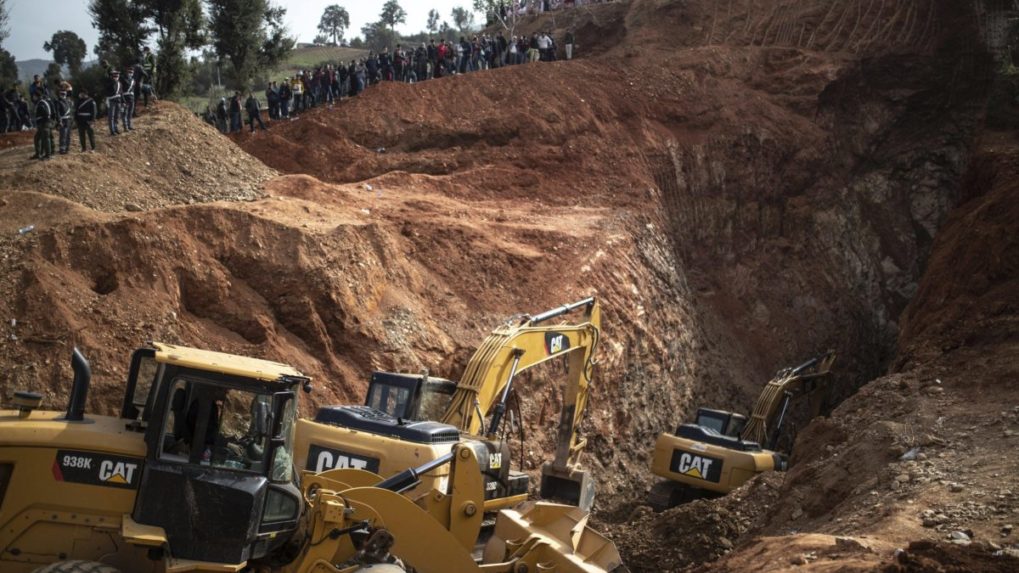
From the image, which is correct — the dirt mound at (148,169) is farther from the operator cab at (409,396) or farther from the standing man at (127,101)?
the operator cab at (409,396)

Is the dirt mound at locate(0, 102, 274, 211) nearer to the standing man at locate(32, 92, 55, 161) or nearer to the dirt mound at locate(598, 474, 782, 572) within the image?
the standing man at locate(32, 92, 55, 161)

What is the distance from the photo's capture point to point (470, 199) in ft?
88.9

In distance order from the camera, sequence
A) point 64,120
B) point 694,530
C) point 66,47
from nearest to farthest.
→ 1. point 694,530
2. point 64,120
3. point 66,47

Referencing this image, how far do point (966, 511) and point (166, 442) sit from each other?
824cm

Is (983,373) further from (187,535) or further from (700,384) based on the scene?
(187,535)

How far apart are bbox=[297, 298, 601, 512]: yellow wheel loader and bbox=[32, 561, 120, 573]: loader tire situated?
12.3 feet

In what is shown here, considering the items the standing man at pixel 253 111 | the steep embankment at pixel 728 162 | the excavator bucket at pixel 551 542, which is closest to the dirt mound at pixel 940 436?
the excavator bucket at pixel 551 542

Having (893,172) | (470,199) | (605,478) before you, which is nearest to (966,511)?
(605,478)

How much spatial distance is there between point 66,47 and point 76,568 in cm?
6826

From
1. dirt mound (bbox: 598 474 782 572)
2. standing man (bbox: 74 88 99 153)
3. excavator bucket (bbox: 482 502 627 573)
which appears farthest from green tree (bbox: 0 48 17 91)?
excavator bucket (bbox: 482 502 627 573)

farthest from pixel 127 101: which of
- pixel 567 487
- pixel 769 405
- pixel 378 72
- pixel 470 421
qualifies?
pixel 769 405

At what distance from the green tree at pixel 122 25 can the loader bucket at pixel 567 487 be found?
20.0m

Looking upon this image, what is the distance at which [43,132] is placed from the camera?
20.3 metres

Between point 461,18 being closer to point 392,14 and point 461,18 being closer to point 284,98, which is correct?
point 392,14
